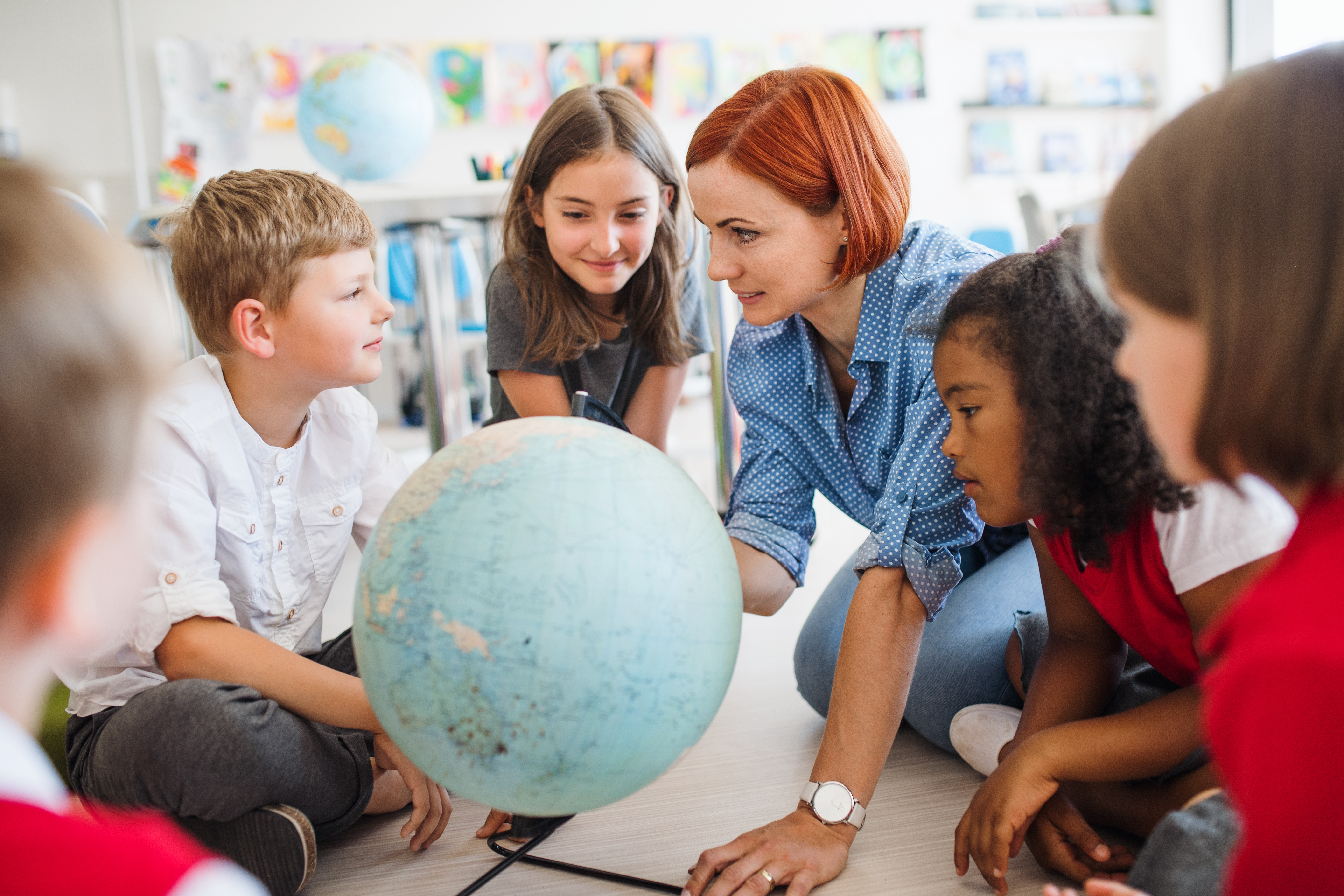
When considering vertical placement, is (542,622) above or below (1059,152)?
below

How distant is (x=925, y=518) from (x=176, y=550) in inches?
34.6

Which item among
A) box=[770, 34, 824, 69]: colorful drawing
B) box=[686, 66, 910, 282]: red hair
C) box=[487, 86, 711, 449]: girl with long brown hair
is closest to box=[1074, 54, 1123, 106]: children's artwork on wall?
box=[770, 34, 824, 69]: colorful drawing

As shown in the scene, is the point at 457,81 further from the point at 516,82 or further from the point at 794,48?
the point at 794,48

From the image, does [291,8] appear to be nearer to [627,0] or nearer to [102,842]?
[627,0]

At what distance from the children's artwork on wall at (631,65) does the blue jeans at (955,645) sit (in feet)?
13.5

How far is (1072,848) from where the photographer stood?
3.39ft

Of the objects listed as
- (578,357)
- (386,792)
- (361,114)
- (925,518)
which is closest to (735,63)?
(361,114)

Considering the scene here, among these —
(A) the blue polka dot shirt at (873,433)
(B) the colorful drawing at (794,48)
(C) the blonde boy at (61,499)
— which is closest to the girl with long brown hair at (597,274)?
(A) the blue polka dot shirt at (873,433)

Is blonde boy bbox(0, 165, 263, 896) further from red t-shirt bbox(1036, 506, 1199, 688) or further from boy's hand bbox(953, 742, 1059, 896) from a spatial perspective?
red t-shirt bbox(1036, 506, 1199, 688)

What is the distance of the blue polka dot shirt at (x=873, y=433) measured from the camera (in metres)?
1.16

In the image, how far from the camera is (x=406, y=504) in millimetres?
852

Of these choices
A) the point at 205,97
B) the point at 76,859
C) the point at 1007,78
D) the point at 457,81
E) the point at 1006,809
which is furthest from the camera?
the point at 1007,78

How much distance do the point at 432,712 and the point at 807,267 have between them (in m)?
0.78

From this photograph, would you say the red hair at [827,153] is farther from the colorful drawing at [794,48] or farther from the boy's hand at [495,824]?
the colorful drawing at [794,48]
